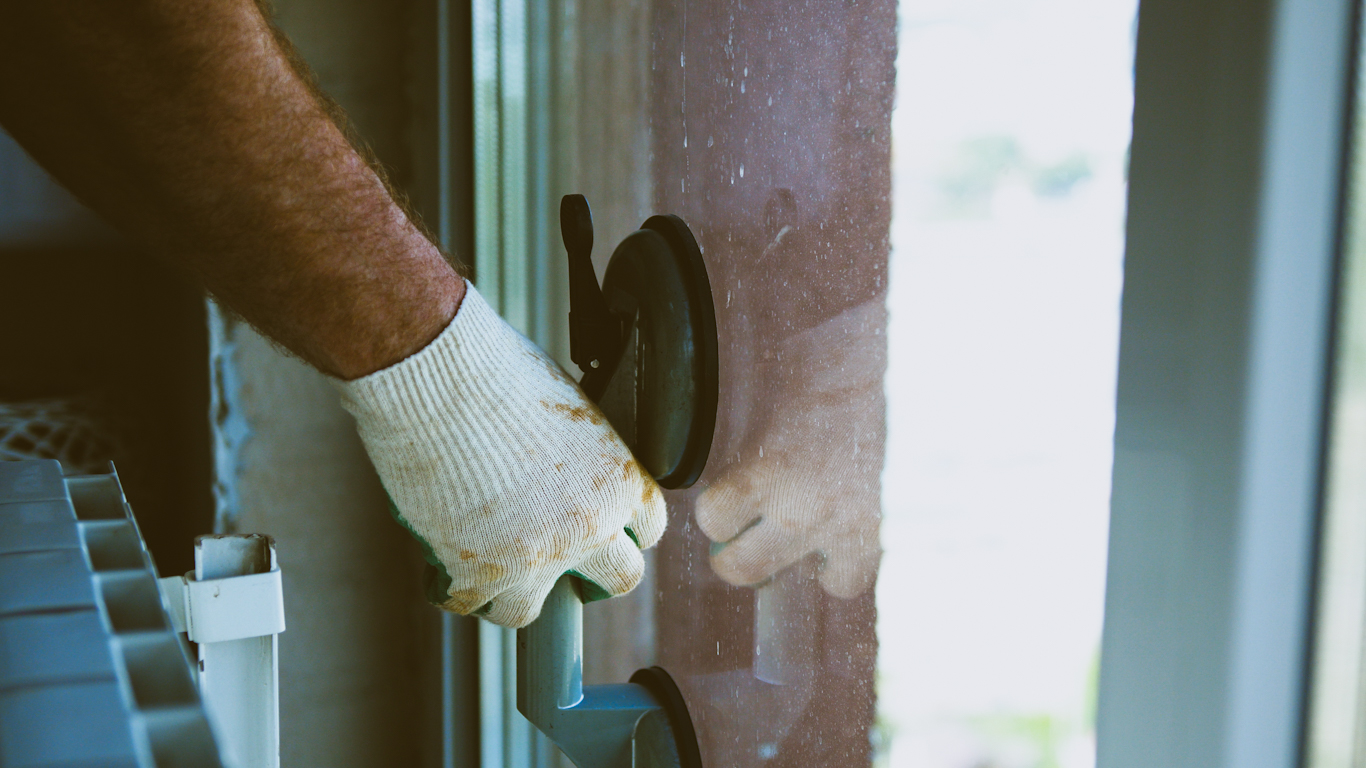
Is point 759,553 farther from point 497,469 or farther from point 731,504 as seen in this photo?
point 497,469

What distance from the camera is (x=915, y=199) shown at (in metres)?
0.62

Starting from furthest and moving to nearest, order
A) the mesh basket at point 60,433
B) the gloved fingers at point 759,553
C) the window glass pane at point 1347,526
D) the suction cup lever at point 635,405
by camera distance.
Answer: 1. the mesh basket at point 60,433
2. the gloved fingers at point 759,553
3. the suction cup lever at point 635,405
4. the window glass pane at point 1347,526

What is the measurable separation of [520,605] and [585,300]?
26 centimetres

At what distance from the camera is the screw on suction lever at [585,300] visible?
734mm

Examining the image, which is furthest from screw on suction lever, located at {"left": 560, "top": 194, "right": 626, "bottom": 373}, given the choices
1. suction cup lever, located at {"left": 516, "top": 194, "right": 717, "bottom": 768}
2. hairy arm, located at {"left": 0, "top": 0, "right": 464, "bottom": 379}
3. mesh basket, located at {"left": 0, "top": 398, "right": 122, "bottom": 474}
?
mesh basket, located at {"left": 0, "top": 398, "right": 122, "bottom": 474}

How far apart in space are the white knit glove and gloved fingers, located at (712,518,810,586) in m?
0.11

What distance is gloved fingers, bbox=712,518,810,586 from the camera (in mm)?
786

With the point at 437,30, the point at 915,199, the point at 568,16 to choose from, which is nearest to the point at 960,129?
the point at 915,199

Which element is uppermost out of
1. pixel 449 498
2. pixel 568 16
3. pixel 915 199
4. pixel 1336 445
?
pixel 568 16

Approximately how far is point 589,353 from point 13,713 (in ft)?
1.84

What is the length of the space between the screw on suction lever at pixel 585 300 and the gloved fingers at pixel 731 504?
178mm

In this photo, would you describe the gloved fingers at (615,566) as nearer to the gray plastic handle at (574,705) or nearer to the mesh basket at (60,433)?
the gray plastic handle at (574,705)

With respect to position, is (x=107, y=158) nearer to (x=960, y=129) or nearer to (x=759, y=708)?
(x=960, y=129)

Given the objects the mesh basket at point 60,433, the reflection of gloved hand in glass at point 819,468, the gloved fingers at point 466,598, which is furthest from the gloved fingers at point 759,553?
the mesh basket at point 60,433
